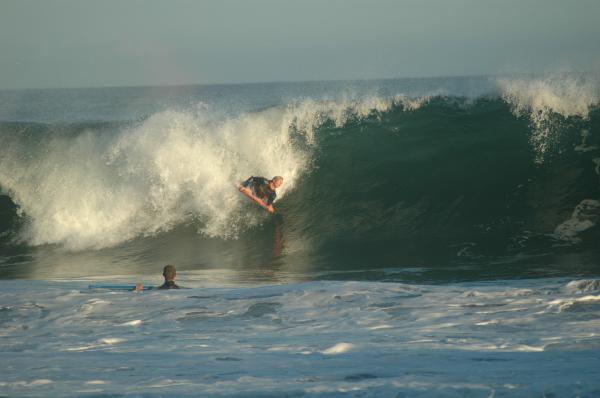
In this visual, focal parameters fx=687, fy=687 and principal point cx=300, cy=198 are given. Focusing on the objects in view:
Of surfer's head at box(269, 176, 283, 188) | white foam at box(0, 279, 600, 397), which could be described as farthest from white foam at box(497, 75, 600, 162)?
white foam at box(0, 279, 600, 397)

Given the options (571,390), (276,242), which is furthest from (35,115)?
(571,390)

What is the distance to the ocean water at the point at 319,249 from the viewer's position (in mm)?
4551

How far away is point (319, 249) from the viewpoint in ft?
35.6

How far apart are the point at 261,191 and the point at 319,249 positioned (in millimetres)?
1861

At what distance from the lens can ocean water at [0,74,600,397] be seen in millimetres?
4551

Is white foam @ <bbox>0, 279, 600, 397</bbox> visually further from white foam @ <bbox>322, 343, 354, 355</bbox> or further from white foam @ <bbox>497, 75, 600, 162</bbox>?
white foam @ <bbox>497, 75, 600, 162</bbox>

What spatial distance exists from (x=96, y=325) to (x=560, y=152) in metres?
9.86

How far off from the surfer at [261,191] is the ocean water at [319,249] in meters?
0.49

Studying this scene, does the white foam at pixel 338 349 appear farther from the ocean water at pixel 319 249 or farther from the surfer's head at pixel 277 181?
the surfer's head at pixel 277 181

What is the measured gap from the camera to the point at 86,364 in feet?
15.6

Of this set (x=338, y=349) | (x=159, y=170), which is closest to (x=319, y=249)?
(x=159, y=170)

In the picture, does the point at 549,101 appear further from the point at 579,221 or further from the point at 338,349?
the point at 338,349

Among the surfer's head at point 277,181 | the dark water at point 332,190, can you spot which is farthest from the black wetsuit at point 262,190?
the dark water at point 332,190

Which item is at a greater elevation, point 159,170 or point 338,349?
point 159,170
